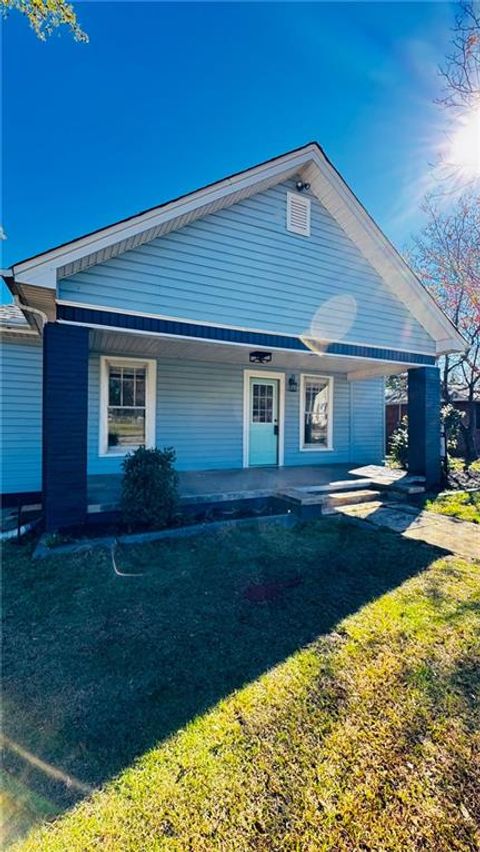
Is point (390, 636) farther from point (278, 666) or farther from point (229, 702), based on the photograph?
point (229, 702)

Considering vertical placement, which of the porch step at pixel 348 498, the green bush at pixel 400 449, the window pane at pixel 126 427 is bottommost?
the porch step at pixel 348 498

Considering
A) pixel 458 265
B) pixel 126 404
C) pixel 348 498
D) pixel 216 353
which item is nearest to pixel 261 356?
pixel 216 353

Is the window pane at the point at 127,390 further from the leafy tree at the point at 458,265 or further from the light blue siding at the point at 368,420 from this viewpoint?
the leafy tree at the point at 458,265

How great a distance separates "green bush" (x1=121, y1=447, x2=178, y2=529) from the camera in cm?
516

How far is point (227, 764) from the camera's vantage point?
71.2 inches

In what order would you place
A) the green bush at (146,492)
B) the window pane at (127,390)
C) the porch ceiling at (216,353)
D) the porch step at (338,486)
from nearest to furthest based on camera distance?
the green bush at (146,492) < the porch ceiling at (216,353) < the porch step at (338,486) < the window pane at (127,390)

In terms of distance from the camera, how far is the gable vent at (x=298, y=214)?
700 cm

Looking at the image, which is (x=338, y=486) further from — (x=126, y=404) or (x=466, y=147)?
(x=466, y=147)

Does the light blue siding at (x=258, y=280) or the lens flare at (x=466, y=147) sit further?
the lens flare at (x=466, y=147)

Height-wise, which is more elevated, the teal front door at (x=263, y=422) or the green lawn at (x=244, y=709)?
the teal front door at (x=263, y=422)

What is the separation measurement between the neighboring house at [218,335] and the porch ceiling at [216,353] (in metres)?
0.06

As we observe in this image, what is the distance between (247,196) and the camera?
6504 millimetres

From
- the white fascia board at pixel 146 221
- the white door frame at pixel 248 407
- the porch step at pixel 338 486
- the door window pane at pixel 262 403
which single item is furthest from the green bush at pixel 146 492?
the door window pane at pixel 262 403

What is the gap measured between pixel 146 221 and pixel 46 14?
6.98 ft
